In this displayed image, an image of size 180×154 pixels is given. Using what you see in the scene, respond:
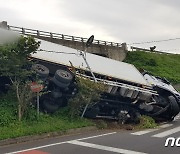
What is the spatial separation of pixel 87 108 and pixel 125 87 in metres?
2.19

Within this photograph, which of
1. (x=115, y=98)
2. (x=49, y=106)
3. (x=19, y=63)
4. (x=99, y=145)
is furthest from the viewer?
(x=115, y=98)

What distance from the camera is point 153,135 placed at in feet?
46.4

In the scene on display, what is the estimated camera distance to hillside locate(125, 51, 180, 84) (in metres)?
44.9

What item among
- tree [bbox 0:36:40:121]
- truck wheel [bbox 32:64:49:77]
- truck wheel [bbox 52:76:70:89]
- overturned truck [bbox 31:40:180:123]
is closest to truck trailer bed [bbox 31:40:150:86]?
overturned truck [bbox 31:40:180:123]

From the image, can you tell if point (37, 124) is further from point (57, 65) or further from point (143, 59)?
point (143, 59)

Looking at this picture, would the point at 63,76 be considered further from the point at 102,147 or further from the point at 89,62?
the point at 102,147

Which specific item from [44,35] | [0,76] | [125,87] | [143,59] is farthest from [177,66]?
[0,76]

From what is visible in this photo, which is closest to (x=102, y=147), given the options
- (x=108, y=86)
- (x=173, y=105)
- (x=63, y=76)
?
(x=63, y=76)

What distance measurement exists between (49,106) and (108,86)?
295 centimetres

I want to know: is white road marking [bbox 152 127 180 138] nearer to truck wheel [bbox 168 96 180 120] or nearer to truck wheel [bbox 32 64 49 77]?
truck wheel [bbox 168 96 180 120]

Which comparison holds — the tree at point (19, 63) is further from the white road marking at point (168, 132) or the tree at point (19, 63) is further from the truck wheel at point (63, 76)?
the white road marking at point (168, 132)

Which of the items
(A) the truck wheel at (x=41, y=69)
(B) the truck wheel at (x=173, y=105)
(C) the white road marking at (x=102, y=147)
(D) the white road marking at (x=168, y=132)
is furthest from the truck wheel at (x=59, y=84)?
(B) the truck wheel at (x=173, y=105)

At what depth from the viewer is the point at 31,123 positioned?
13875mm

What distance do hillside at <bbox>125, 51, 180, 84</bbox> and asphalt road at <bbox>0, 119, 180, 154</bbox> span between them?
2985 centimetres
